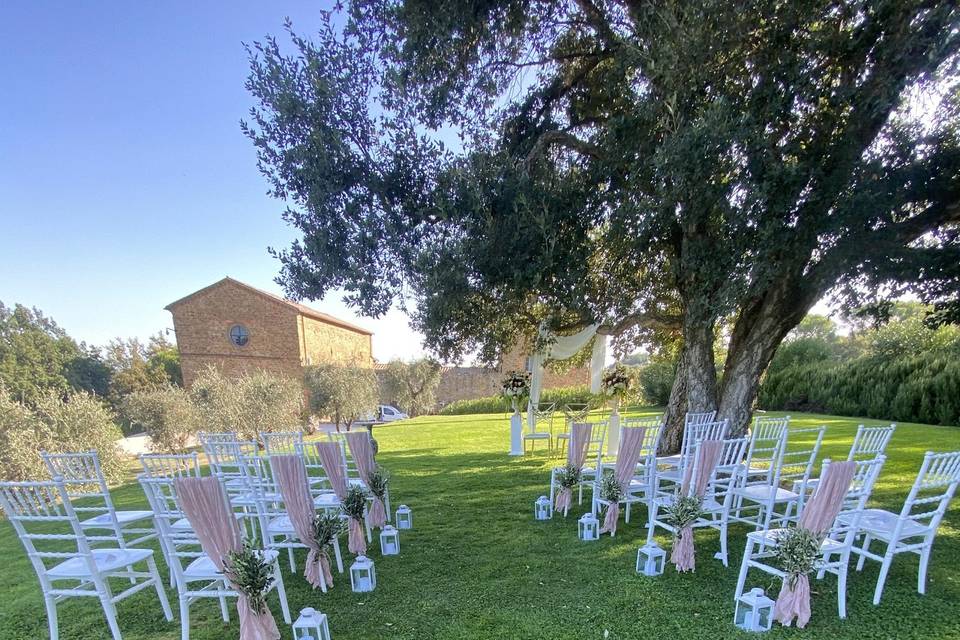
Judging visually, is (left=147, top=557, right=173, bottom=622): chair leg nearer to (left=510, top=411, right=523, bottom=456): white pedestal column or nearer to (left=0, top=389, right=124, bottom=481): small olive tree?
(left=0, top=389, right=124, bottom=481): small olive tree

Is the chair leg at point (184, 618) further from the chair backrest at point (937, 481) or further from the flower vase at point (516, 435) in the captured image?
the flower vase at point (516, 435)

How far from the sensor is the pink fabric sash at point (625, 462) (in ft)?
12.6

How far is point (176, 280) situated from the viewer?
22.0m

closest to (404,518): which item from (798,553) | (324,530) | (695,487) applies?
(324,530)

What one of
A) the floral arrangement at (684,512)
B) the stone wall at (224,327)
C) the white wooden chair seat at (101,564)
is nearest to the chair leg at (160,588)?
the white wooden chair seat at (101,564)

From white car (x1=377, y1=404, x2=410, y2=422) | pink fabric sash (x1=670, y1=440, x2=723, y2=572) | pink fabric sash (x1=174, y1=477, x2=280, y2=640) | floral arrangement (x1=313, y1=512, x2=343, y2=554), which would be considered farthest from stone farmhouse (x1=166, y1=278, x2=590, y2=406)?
pink fabric sash (x1=174, y1=477, x2=280, y2=640)

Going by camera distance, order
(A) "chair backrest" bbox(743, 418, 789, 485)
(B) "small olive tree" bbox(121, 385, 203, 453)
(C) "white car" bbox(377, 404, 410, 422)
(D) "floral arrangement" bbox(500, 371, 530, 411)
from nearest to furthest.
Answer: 1. (A) "chair backrest" bbox(743, 418, 789, 485)
2. (D) "floral arrangement" bbox(500, 371, 530, 411)
3. (B) "small olive tree" bbox(121, 385, 203, 453)
4. (C) "white car" bbox(377, 404, 410, 422)

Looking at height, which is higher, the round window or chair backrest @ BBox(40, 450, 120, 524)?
the round window

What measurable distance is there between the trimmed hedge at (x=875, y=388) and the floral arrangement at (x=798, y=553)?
12.3 metres

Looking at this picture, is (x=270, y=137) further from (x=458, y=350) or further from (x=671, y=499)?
(x=671, y=499)

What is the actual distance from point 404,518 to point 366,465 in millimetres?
699

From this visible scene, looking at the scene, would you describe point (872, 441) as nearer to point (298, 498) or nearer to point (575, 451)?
point (575, 451)

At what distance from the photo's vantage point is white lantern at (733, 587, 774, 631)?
2311 millimetres

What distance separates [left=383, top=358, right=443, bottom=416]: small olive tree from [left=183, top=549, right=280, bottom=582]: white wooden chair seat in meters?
16.7
